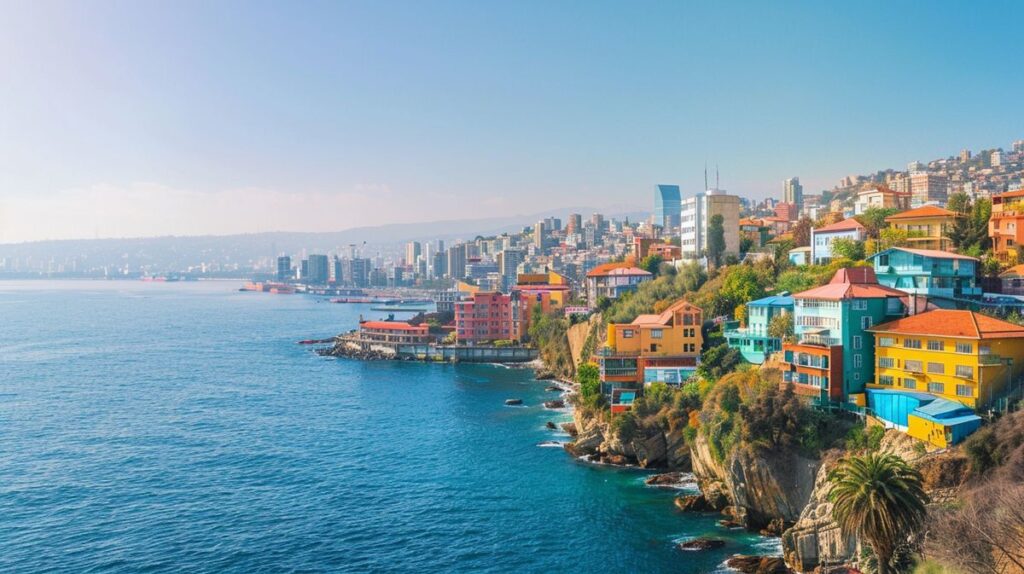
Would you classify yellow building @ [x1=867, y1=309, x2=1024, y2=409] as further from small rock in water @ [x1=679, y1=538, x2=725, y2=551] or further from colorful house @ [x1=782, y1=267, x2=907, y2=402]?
small rock in water @ [x1=679, y1=538, x2=725, y2=551]

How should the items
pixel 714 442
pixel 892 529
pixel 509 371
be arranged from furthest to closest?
1. pixel 509 371
2. pixel 714 442
3. pixel 892 529

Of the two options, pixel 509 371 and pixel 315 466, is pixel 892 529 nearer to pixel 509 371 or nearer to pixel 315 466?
pixel 315 466

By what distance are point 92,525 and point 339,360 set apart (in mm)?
58477

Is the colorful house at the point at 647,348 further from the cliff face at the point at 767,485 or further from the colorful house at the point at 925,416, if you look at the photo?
the colorful house at the point at 925,416

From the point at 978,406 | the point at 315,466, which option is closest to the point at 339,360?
the point at 315,466

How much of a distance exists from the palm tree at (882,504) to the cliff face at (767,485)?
658cm

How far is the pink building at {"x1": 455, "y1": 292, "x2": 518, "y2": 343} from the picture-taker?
3757 inches

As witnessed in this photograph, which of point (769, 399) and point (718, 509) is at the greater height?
point (769, 399)

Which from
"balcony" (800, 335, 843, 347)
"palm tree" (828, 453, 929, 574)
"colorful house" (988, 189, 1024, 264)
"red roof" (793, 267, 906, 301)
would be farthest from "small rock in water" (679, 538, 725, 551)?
"colorful house" (988, 189, 1024, 264)

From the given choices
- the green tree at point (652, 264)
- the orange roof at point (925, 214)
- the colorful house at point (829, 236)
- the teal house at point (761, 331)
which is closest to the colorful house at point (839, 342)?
the teal house at point (761, 331)

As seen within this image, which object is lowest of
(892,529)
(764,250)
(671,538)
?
(671,538)

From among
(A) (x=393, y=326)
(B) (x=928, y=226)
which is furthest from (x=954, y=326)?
(A) (x=393, y=326)

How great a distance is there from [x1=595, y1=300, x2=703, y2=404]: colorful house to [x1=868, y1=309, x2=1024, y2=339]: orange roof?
16.1 metres

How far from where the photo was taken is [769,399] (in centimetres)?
3319
